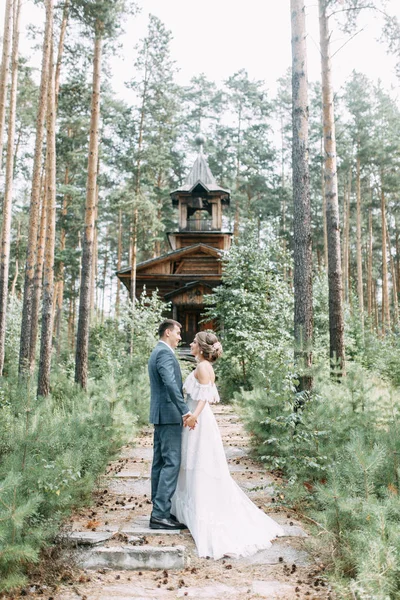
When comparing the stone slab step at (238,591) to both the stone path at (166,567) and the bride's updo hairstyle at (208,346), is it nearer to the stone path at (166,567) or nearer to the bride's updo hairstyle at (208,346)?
the stone path at (166,567)

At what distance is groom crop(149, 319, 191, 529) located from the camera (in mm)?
4949

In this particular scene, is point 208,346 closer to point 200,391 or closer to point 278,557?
point 200,391

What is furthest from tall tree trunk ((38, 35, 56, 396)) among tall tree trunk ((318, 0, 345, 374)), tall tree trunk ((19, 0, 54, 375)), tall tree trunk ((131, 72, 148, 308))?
tall tree trunk ((131, 72, 148, 308))

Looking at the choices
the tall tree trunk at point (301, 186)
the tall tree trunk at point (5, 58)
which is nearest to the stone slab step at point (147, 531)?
the tall tree trunk at point (301, 186)

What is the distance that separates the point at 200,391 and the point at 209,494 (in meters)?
0.99

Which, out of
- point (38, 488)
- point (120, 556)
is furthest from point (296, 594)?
point (38, 488)

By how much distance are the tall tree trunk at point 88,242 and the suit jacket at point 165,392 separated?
685cm

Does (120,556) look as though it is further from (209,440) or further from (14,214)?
(14,214)

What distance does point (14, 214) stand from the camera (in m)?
34.8

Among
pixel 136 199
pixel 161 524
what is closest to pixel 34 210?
pixel 136 199

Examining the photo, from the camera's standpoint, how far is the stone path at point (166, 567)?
3.71 m

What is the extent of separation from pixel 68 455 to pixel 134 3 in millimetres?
12025

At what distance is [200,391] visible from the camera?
5.15 m

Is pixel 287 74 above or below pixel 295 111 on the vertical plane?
above
